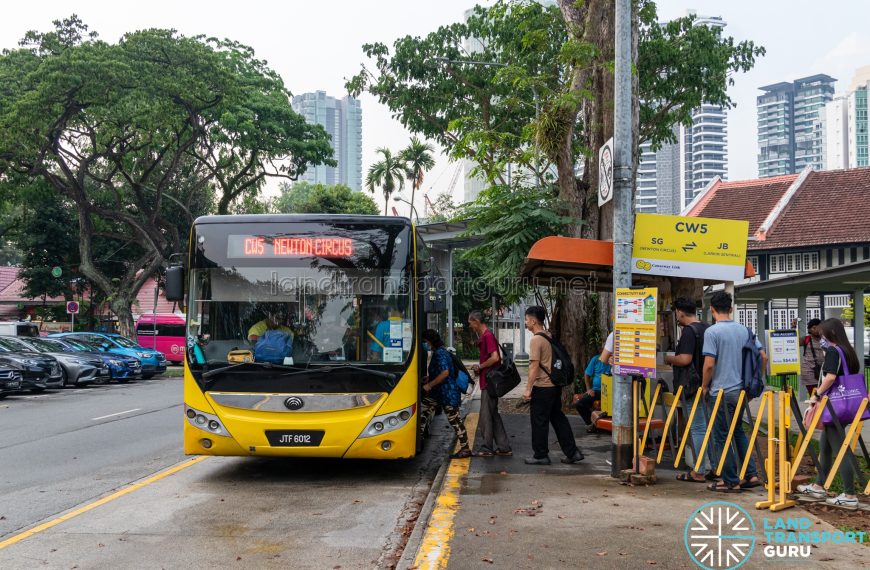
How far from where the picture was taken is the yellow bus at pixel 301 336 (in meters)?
8.39

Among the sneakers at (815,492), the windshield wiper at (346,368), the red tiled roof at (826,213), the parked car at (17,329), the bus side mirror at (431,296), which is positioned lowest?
the sneakers at (815,492)

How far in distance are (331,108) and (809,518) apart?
198485 millimetres

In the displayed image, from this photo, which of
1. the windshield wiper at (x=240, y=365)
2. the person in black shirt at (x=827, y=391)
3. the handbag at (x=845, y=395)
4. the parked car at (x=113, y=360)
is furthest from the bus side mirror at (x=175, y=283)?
the parked car at (x=113, y=360)

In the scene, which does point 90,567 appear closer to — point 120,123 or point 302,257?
point 302,257

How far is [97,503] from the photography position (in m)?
7.83

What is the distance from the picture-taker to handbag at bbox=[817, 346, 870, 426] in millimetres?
7117

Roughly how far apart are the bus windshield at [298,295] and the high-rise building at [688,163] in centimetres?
18968

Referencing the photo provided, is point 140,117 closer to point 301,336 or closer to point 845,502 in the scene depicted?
point 301,336

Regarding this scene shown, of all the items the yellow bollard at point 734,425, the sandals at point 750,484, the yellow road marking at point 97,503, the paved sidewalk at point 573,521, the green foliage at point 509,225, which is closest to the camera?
the paved sidewalk at point 573,521

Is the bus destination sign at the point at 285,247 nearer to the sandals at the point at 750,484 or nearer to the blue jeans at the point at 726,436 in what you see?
the blue jeans at the point at 726,436

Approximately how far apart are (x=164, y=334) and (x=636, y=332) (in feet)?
105

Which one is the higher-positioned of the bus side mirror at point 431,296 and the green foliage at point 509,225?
the green foliage at point 509,225

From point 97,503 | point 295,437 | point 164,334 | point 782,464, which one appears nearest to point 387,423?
point 295,437

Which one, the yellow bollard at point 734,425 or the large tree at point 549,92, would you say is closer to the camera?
the yellow bollard at point 734,425
